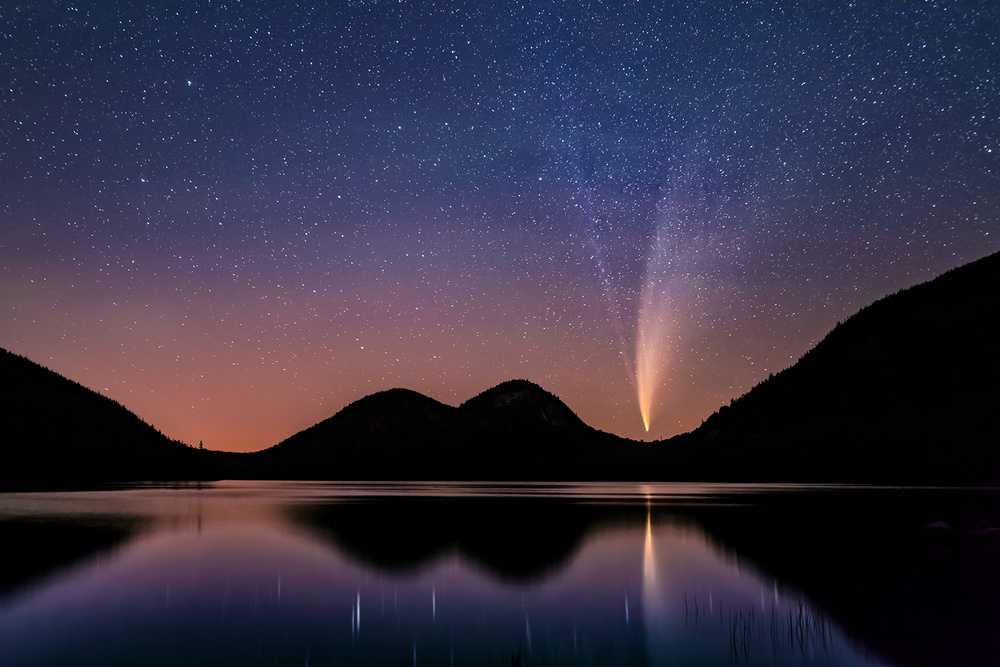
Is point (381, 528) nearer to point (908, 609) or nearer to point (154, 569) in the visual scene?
point (154, 569)

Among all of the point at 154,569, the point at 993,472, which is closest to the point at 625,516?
the point at 154,569

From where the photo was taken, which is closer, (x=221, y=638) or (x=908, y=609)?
(x=221, y=638)

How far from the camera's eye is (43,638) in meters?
19.7

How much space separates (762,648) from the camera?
18281 mm

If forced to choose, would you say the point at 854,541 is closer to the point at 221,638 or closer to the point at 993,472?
the point at 221,638

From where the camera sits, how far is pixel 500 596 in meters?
26.8

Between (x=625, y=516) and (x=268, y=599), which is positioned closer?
(x=268, y=599)

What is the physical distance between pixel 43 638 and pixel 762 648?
1832 centimetres

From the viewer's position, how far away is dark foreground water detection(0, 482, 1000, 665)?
18.4m

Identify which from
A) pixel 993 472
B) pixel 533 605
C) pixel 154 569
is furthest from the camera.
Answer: pixel 993 472

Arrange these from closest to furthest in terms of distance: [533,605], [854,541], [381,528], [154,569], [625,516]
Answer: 1. [533,605]
2. [154,569]
3. [854,541]
4. [381,528]
5. [625,516]

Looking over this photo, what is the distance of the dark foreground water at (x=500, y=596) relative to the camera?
18.4m

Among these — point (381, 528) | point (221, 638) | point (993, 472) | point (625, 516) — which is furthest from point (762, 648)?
point (993, 472)

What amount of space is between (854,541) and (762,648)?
90.2 feet
